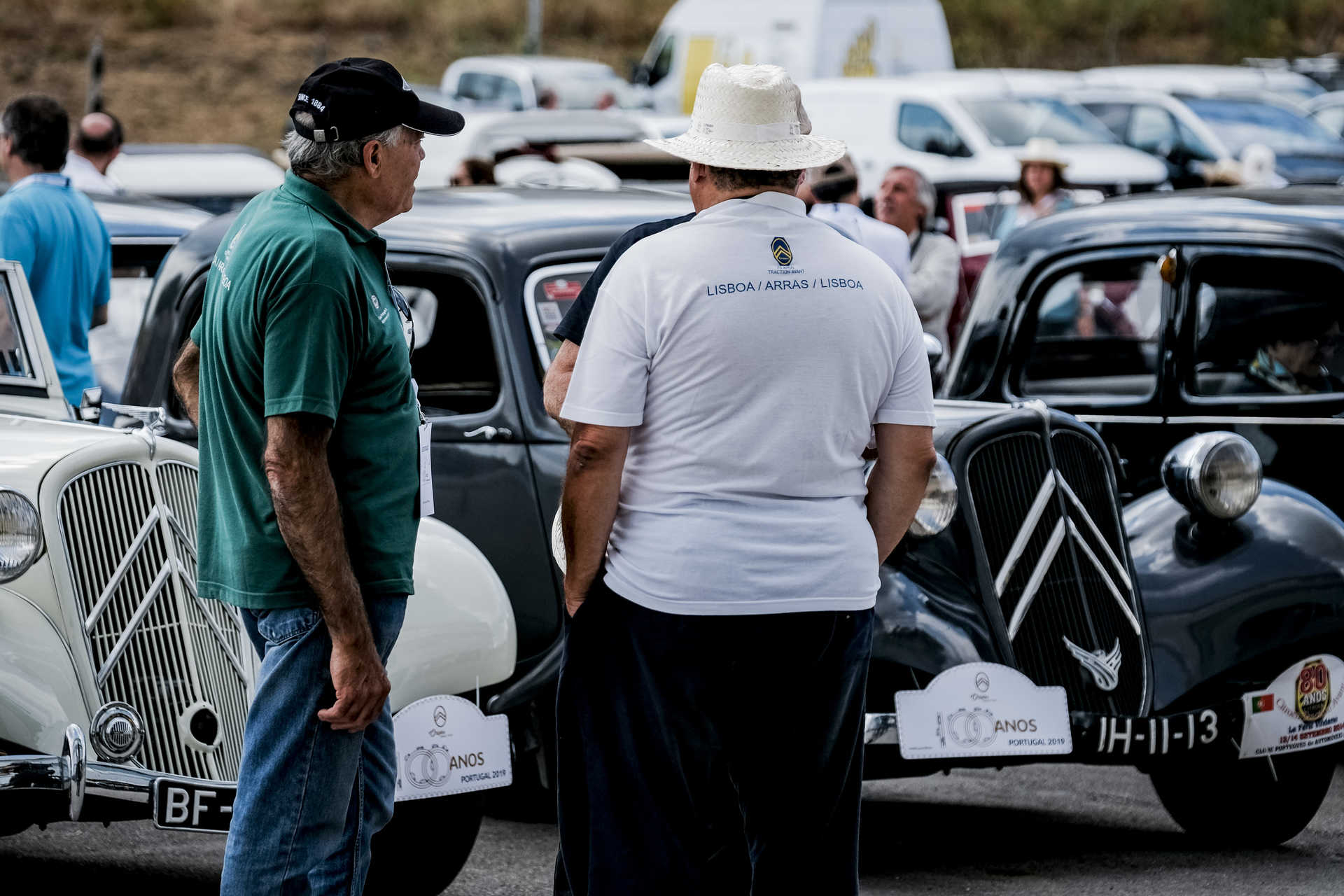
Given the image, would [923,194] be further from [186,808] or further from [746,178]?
[746,178]

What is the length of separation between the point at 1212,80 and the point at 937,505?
70.0ft

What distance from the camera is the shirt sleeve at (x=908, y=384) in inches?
131

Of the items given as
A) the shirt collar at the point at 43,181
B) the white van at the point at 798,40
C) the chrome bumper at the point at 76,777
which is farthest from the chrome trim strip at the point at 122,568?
the white van at the point at 798,40

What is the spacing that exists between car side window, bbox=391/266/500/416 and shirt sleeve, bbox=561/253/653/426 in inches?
87.2

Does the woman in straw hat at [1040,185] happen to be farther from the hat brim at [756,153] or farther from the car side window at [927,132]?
the hat brim at [756,153]

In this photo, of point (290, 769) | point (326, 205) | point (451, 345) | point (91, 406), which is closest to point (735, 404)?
point (326, 205)

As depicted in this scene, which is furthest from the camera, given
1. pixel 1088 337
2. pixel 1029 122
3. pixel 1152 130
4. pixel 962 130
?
pixel 1152 130

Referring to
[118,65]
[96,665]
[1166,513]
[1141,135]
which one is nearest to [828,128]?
[1141,135]

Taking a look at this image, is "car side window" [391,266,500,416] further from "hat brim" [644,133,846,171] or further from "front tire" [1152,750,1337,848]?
"front tire" [1152,750,1337,848]

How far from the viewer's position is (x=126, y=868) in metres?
5.12

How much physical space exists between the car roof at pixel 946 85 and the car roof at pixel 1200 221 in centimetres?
1219

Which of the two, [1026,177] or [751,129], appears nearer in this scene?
[751,129]

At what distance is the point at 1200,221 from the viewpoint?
6.60m

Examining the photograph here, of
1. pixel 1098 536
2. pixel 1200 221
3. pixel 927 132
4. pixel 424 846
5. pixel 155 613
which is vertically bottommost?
pixel 927 132
